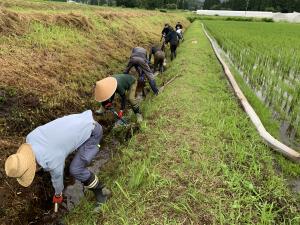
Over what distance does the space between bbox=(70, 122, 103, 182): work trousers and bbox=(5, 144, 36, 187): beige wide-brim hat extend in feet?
2.37

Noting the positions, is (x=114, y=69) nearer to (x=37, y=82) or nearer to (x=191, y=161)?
(x=37, y=82)

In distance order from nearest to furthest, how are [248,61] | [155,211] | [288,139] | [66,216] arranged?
[155,211] → [66,216] → [288,139] → [248,61]

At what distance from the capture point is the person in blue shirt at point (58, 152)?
3068mm

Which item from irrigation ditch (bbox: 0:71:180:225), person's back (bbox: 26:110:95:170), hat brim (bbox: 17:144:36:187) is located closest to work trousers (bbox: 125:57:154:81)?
irrigation ditch (bbox: 0:71:180:225)

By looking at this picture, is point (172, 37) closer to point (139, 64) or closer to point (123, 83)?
point (139, 64)

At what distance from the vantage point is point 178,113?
5715 millimetres

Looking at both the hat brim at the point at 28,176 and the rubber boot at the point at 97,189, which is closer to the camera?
the hat brim at the point at 28,176

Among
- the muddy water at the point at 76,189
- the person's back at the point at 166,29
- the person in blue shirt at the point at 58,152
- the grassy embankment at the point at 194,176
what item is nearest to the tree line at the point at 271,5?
the person's back at the point at 166,29

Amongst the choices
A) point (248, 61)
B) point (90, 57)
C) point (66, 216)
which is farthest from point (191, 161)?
point (248, 61)

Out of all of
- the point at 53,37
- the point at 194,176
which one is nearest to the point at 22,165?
the point at 194,176

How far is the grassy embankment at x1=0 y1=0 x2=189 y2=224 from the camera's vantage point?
4.20 meters

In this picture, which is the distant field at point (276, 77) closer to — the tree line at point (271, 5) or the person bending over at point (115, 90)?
the person bending over at point (115, 90)

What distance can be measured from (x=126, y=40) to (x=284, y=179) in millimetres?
9777

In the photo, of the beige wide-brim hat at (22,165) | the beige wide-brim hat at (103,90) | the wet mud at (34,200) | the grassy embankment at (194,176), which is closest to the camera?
the beige wide-brim hat at (22,165)
